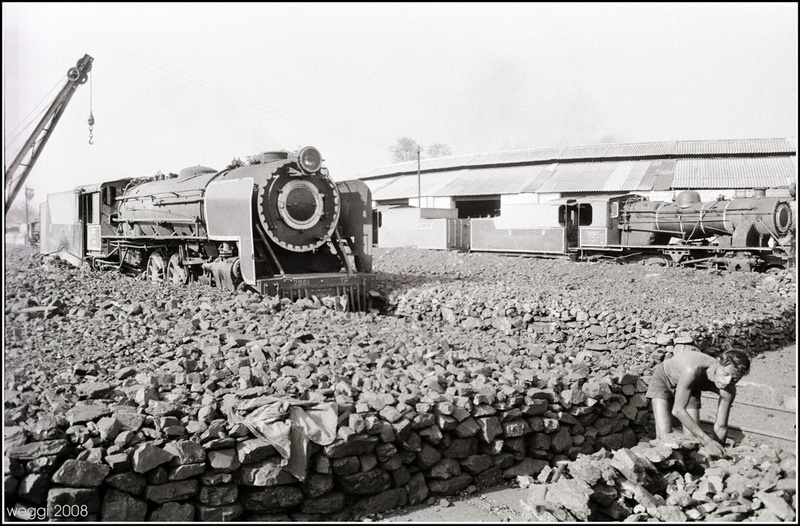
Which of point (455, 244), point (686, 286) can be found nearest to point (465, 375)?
point (686, 286)

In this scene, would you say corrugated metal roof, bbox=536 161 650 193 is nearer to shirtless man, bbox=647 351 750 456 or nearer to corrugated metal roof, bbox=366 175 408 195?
corrugated metal roof, bbox=366 175 408 195

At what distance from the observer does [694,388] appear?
567cm

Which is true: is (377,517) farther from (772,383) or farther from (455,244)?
(455,244)

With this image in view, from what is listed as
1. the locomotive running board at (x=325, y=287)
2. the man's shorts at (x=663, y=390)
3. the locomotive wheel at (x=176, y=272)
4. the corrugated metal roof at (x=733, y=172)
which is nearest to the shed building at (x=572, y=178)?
the corrugated metal roof at (x=733, y=172)

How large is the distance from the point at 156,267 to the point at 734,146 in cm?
2461

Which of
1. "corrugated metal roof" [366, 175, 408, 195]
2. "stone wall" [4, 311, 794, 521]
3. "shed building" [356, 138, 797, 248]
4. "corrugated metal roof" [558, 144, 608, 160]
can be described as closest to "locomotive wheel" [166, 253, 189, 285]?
"stone wall" [4, 311, 794, 521]

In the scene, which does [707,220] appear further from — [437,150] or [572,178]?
[437,150]

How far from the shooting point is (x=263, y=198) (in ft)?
33.1

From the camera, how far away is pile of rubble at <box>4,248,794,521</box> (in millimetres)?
3932

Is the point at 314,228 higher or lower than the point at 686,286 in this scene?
higher

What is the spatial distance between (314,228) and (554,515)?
24.9 ft

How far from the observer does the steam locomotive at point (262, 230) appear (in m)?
10.1

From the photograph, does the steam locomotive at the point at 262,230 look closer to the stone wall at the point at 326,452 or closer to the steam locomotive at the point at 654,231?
the stone wall at the point at 326,452

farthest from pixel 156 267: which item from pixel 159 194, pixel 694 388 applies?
pixel 694 388
